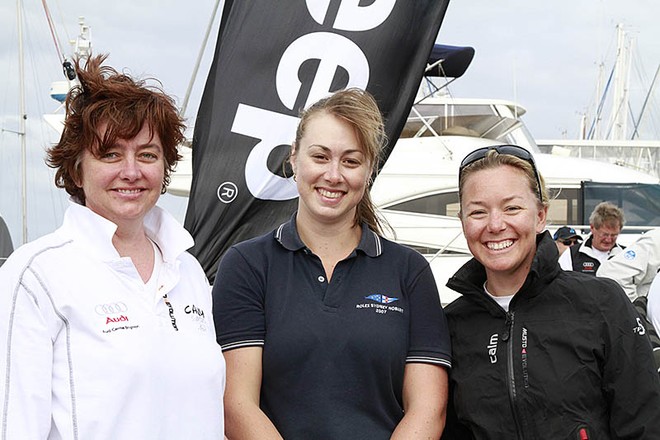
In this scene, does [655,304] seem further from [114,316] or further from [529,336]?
[114,316]

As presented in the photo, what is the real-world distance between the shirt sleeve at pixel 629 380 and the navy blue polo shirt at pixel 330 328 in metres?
0.58

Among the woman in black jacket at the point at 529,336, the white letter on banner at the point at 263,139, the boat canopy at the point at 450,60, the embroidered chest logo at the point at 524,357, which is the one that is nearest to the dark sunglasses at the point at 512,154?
the woman in black jacket at the point at 529,336

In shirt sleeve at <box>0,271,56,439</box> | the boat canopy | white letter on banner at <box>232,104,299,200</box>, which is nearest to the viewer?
shirt sleeve at <box>0,271,56,439</box>

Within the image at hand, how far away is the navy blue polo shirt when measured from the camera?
9.77 feet

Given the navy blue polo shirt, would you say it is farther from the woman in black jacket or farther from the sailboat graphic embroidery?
the woman in black jacket

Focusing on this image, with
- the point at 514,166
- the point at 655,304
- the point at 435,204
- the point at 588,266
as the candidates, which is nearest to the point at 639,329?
the point at 514,166

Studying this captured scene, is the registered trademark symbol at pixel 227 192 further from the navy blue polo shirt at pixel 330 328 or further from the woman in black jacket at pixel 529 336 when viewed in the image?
the woman in black jacket at pixel 529 336

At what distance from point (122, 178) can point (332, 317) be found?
2.82 feet

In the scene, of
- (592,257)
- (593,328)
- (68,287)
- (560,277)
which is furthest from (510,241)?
(592,257)

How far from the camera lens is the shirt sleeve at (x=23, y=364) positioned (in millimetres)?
2301

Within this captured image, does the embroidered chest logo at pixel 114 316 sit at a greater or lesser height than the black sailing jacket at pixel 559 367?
greater

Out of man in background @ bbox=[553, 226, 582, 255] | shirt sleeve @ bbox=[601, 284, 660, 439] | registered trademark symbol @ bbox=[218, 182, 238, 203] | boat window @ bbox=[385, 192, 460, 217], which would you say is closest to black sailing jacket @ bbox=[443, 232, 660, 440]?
shirt sleeve @ bbox=[601, 284, 660, 439]

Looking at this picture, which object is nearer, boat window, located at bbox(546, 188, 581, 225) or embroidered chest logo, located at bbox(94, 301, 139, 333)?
embroidered chest logo, located at bbox(94, 301, 139, 333)

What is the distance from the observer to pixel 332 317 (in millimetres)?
3021
